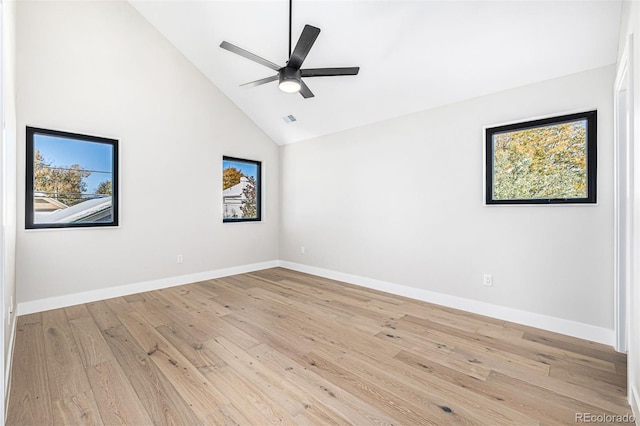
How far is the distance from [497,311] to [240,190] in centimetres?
420

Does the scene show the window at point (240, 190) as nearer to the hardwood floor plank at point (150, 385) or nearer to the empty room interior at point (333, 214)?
the empty room interior at point (333, 214)

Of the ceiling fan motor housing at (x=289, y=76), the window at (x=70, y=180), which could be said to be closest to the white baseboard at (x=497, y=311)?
the ceiling fan motor housing at (x=289, y=76)

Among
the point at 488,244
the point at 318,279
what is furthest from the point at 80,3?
the point at 488,244

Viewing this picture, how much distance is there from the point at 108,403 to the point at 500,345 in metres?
2.94

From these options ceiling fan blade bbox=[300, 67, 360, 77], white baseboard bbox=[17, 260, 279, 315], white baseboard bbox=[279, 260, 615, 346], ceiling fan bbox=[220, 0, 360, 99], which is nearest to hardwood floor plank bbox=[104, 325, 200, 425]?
white baseboard bbox=[17, 260, 279, 315]

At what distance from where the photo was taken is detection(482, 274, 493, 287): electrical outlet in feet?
10.7

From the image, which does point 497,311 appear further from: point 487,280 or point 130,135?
point 130,135

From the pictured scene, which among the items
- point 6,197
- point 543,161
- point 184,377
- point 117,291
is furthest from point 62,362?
point 543,161

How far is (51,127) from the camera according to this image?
3408 millimetres

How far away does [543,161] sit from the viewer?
2.98 m

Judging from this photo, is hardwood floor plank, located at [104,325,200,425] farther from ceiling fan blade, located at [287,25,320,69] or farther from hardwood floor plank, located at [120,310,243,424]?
ceiling fan blade, located at [287,25,320,69]

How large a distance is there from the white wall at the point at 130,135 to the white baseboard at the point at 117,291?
0.05 meters

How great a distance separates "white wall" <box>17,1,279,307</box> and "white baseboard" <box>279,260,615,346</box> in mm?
2398

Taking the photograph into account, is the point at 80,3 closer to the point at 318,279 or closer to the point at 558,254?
the point at 318,279
